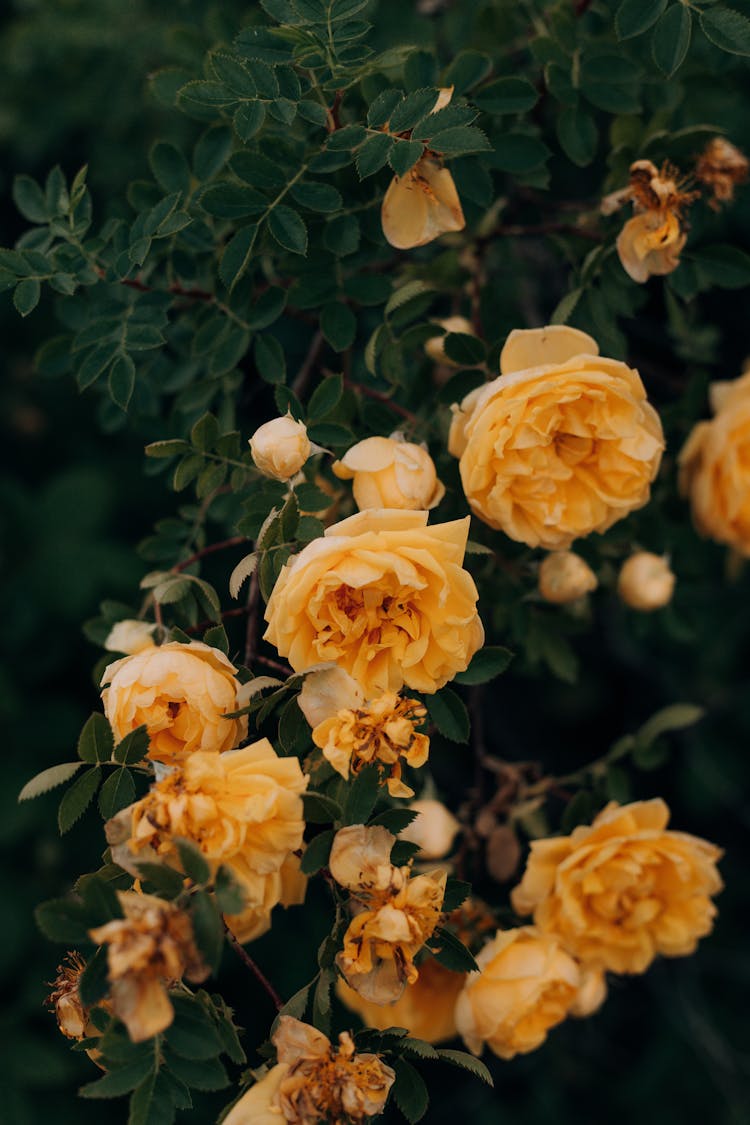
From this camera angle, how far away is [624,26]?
1223 millimetres

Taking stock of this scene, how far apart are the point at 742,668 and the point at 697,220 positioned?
1427 millimetres

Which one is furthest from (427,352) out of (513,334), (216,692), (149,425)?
(216,692)

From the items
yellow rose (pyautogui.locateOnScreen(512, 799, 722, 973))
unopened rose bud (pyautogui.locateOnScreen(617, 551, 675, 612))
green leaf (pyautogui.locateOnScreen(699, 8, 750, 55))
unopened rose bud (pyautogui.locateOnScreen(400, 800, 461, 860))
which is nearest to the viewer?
green leaf (pyautogui.locateOnScreen(699, 8, 750, 55))

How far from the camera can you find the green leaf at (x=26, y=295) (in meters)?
1.22

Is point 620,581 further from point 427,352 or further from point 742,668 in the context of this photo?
point 742,668

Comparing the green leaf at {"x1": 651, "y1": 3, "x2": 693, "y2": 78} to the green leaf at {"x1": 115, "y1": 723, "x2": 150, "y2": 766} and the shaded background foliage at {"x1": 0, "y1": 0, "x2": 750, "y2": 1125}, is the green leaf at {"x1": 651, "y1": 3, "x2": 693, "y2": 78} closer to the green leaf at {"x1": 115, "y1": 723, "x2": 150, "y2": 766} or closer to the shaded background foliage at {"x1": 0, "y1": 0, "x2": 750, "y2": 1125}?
the shaded background foliage at {"x1": 0, "y1": 0, "x2": 750, "y2": 1125}

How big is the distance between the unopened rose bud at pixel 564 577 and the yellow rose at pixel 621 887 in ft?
0.89

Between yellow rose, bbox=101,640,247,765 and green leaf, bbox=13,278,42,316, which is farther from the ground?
green leaf, bbox=13,278,42,316

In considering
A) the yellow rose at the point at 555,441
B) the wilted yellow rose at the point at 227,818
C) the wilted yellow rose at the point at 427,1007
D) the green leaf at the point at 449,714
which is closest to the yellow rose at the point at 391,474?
the yellow rose at the point at 555,441

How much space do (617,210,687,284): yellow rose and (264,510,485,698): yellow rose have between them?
1.48ft

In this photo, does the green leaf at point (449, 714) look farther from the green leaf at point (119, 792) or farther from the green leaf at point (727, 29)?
the green leaf at point (727, 29)

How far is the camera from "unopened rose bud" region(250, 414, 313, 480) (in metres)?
1.08

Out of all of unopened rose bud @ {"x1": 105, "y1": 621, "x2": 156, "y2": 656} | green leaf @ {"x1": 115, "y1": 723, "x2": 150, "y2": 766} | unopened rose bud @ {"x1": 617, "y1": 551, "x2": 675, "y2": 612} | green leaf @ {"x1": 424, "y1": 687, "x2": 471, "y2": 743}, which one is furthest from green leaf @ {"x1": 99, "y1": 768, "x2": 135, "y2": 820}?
Answer: unopened rose bud @ {"x1": 617, "y1": 551, "x2": 675, "y2": 612}

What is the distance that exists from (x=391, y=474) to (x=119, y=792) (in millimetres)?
426
